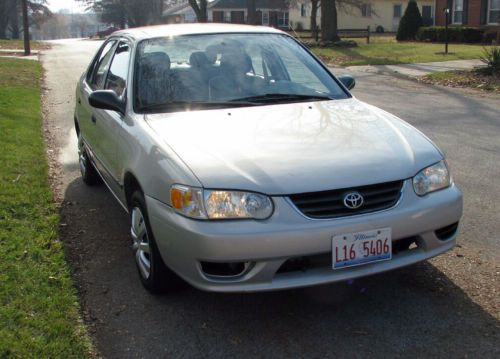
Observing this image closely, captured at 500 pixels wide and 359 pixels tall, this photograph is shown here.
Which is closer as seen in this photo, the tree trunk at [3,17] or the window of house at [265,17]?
the tree trunk at [3,17]

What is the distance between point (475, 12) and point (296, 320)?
30.5 metres

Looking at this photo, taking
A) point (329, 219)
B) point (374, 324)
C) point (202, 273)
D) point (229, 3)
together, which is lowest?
point (374, 324)

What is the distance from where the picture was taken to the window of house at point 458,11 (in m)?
31.5

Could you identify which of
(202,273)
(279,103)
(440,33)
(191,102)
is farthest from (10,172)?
(440,33)

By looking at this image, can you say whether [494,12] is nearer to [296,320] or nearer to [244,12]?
[296,320]

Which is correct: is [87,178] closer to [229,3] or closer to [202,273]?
[202,273]

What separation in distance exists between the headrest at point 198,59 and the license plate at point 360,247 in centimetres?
205

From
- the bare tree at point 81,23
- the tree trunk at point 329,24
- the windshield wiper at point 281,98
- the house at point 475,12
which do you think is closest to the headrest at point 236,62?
the windshield wiper at point 281,98

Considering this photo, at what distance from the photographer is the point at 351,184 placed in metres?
3.16

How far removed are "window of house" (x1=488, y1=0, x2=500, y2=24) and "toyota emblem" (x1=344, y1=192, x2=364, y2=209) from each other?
2940 cm

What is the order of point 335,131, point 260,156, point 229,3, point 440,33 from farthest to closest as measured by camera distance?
point 229,3 < point 440,33 < point 335,131 < point 260,156

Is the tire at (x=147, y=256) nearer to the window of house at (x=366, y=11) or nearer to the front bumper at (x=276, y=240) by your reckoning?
the front bumper at (x=276, y=240)

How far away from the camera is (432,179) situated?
3.48 m

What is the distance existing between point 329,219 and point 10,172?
172 inches
